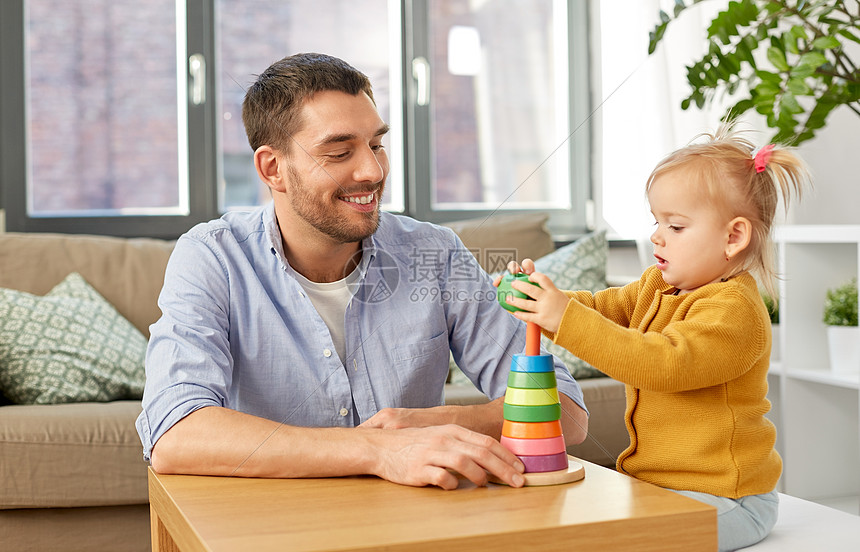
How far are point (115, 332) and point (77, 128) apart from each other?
101 cm

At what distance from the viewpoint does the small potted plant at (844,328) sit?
2203mm

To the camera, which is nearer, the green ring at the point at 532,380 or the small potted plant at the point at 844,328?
the green ring at the point at 532,380

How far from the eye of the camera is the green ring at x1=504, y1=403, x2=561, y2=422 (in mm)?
918

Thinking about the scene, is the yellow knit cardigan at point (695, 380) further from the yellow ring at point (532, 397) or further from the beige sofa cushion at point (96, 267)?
the beige sofa cushion at point (96, 267)

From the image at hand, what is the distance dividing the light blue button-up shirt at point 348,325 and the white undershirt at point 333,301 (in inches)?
0.8

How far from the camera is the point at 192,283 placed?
1.22 meters

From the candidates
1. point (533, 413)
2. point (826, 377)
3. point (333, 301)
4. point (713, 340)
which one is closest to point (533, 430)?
point (533, 413)

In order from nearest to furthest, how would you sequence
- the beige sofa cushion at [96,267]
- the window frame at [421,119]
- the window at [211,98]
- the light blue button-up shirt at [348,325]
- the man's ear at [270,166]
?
the light blue button-up shirt at [348,325], the man's ear at [270,166], the beige sofa cushion at [96,267], the window at [211,98], the window frame at [421,119]

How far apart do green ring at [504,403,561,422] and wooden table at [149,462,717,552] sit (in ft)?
0.24

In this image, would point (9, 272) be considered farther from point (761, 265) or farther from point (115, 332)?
point (761, 265)

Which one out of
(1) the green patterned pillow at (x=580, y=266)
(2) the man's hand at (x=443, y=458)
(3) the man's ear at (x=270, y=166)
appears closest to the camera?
(2) the man's hand at (x=443, y=458)

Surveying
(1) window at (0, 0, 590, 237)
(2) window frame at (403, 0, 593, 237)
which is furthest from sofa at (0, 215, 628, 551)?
(2) window frame at (403, 0, 593, 237)

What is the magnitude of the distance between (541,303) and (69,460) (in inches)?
50.6

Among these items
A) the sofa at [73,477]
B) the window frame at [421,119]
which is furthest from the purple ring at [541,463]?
the window frame at [421,119]
